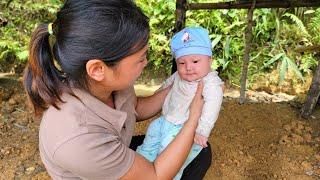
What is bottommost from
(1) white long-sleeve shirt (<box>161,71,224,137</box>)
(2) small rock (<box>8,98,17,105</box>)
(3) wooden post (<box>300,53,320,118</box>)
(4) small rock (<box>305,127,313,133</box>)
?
(2) small rock (<box>8,98,17,105</box>)

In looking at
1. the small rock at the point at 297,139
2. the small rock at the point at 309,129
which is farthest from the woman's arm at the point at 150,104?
the small rock at the point at 309,129

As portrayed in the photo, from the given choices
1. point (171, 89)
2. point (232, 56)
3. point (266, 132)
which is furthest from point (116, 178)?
point (232, 56)

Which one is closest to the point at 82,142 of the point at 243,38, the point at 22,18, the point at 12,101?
the point at 12,101

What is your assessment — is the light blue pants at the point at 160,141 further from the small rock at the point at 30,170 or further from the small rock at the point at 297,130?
the small rock at the point at 297,130

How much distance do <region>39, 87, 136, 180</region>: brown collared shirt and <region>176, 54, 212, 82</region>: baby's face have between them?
0.50 metres

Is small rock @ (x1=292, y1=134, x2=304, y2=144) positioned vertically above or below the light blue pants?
below

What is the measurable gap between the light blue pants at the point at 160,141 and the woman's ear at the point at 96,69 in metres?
0.62

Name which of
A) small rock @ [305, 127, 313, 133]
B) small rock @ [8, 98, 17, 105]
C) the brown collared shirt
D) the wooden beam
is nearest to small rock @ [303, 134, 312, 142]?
small rock @ [305, 127, 313, 133]

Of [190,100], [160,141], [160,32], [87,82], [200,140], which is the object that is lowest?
[160,32]

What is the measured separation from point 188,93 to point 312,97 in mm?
1804

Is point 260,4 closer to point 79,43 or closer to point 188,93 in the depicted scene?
point 188,93

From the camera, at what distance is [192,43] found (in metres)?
1.52

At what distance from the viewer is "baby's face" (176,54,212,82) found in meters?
1.54

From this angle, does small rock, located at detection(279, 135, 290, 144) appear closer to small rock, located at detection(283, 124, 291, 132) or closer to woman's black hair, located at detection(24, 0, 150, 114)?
small rock, located at detection(283, 124, 291, 132)
